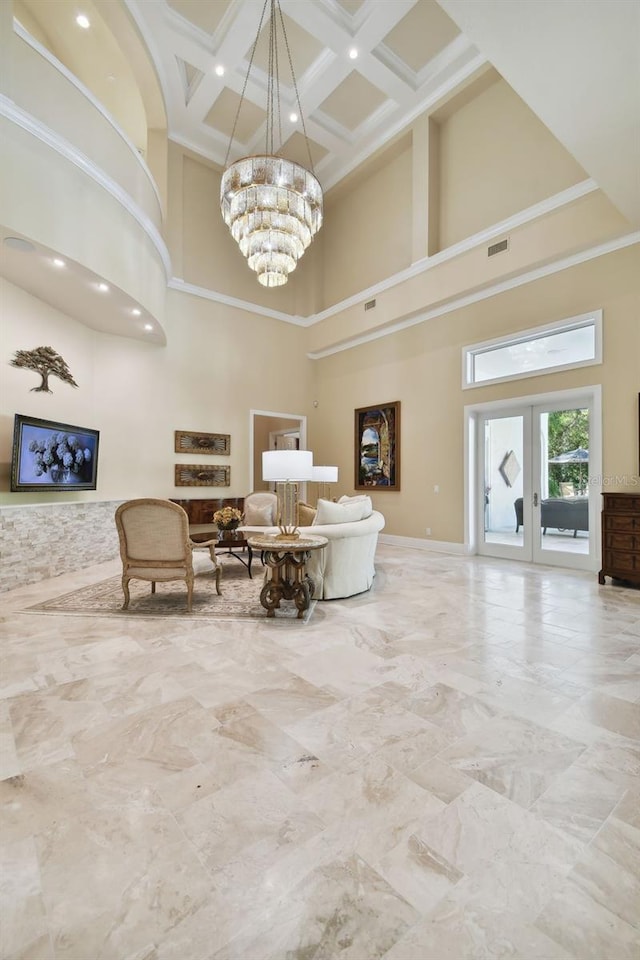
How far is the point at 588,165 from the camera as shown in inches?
161

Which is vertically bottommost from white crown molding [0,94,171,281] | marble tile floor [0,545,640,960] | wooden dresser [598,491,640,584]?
marble tile floor [0,545,640,960]

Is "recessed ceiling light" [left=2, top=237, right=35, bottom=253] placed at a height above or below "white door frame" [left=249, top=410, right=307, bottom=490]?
above

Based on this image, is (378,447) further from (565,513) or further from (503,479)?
(565,513)

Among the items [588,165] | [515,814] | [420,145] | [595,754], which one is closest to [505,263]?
[588,165]

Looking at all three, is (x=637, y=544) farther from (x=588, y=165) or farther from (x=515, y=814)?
(x=515, y=814)

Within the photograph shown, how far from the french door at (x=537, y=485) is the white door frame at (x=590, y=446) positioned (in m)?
0.03

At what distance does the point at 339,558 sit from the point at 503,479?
367 centimetres

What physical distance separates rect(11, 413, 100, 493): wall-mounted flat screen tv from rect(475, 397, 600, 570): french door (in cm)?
607

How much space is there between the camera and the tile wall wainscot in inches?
195

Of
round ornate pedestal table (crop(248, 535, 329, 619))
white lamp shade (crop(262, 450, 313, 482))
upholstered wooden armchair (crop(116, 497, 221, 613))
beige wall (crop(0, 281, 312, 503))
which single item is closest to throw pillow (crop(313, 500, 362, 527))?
round ornate pedestal table (crop(248, 535, 329, 619))

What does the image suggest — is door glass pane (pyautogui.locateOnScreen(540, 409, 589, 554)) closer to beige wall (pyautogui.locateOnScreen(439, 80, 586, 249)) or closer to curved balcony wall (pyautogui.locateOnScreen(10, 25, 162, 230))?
beige wall (pyautogui.locateOnScreen(439, 80, 586, 249))

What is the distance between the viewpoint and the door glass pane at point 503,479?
6.61 m

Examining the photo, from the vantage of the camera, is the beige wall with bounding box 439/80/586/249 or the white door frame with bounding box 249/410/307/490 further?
the white door frame with bounding box 249/410/307/490

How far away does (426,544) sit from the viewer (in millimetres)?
7645
